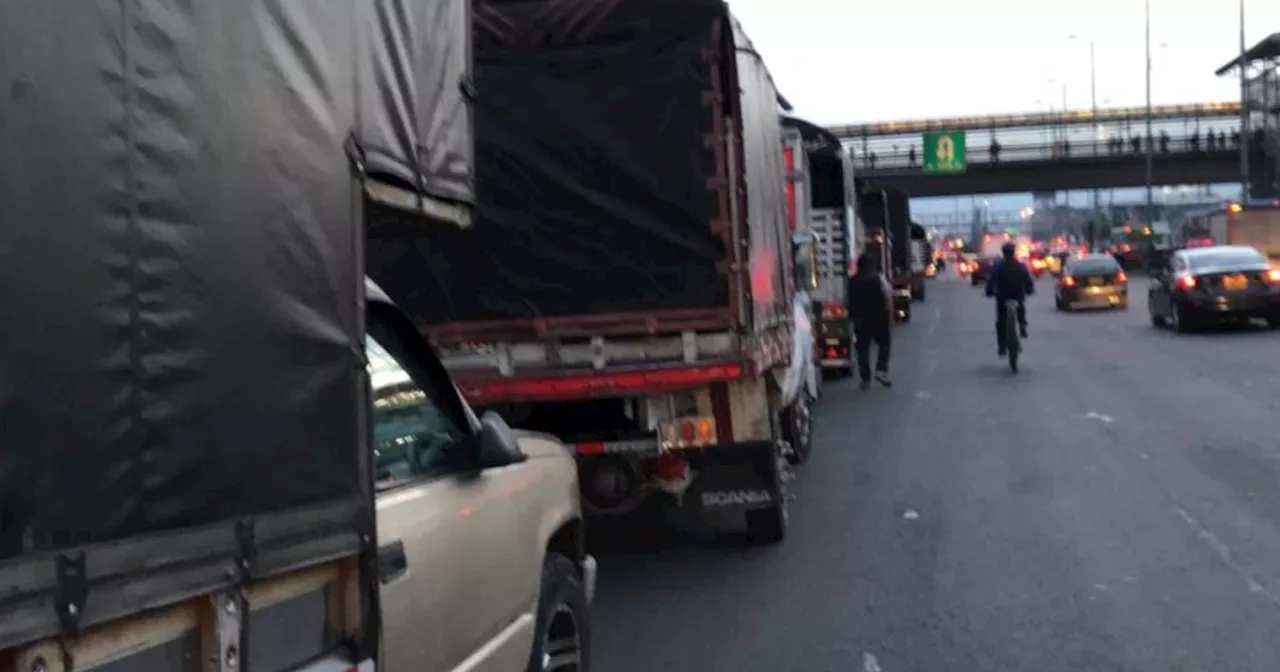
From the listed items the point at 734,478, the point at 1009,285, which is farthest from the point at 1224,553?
the point at 1009,285

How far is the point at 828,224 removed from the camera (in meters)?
22.5

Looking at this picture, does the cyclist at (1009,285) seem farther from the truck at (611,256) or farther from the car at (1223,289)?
the truck at (611,256)

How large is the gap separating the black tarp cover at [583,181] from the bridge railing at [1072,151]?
61146 millimetres

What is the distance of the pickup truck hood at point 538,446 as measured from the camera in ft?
18.4

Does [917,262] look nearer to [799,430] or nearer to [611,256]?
[799,430]

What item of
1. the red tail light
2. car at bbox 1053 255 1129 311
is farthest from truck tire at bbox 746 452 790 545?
car at bbox 1053 255 1129 311

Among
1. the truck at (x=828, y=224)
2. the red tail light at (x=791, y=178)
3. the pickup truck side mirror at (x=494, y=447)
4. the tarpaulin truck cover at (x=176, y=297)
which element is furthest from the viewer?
the truck at (x=828, y=224)

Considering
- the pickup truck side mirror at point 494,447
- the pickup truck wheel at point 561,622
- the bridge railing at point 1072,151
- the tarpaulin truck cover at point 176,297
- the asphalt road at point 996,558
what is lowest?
the asphalt road at point 996,558

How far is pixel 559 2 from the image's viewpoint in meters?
9.01

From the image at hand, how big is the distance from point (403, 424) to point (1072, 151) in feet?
222

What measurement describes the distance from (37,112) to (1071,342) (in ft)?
83.9

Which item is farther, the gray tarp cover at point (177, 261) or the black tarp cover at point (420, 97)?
the black tarp cover at point (420, 97)

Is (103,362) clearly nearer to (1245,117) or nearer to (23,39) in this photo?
(23,39)

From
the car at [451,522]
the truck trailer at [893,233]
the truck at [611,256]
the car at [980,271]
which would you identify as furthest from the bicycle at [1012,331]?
the car at [980,271]
